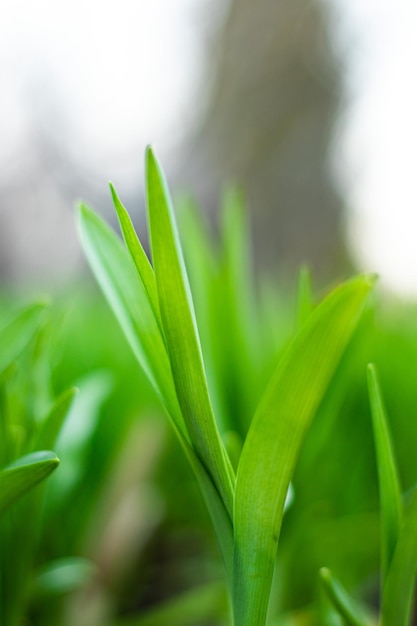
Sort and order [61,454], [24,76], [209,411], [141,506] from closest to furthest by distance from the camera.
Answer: [209,411] → [61,454] → [141,506] → [24,76]

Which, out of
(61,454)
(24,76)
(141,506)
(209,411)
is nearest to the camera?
(209,411)

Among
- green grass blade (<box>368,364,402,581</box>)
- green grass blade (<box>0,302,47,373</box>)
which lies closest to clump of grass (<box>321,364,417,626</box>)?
green grass blade (<box>368,364,402,581</box>)

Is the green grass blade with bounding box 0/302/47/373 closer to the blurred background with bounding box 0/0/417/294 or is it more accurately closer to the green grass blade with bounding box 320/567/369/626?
the green grass blade with bounding box 320/567/369/626

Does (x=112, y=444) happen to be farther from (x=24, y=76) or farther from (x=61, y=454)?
(x=24, y=76)

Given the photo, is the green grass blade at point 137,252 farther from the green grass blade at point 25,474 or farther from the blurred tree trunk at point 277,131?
the blurred tree trunk at point 277,131

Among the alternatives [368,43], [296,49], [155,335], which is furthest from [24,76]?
[155,335]

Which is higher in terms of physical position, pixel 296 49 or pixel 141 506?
pixel 296 49

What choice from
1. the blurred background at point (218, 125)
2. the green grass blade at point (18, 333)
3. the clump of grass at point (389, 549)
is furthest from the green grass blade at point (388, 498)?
the blurred background at point (218, 125)

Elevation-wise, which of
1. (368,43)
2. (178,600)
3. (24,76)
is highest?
(24,76)
